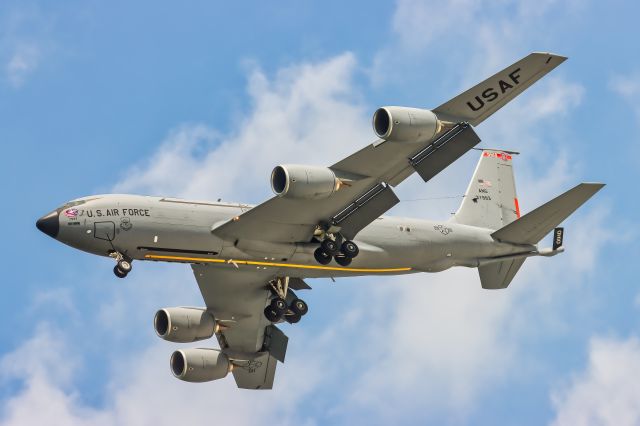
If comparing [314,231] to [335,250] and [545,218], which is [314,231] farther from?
[545,218]

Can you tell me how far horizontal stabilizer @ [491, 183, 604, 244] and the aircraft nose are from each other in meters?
19.4

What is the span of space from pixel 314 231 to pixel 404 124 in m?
7.58

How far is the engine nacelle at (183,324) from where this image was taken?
59.8 meters

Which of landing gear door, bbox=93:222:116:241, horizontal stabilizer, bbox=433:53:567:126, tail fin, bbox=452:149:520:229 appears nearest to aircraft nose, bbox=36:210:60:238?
landing gear door, bbox=93:222:116:241

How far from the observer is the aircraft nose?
52719mm

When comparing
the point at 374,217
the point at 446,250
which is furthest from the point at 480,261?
the point at 374,217

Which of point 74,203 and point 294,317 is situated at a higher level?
point 74,203

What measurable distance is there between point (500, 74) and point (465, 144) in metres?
3.00

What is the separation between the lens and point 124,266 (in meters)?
53.1

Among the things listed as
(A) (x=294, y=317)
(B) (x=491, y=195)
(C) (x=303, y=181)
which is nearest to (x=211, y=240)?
(C) (x=303, y=181)

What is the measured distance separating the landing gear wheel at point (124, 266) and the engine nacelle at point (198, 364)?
10.3 m

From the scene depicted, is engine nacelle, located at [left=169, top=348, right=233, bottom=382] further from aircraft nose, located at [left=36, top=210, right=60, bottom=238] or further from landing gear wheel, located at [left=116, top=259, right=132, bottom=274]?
aircraft nose, located at [left=36, top=210, right=60, bottom=238]

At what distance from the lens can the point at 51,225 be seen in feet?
173

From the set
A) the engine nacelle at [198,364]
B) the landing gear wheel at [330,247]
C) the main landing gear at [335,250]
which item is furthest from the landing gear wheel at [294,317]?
the engine nacelle at [198,364]
